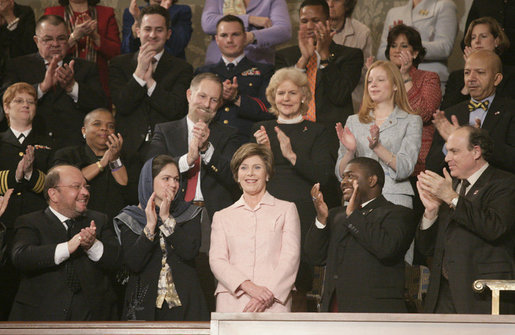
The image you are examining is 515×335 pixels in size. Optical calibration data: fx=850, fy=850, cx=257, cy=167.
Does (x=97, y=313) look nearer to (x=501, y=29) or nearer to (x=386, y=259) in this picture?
(x=386, y=259)

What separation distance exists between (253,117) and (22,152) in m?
1.31

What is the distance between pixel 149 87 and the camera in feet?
16.3

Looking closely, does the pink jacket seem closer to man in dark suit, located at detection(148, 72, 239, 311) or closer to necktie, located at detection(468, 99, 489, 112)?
man in dark suit, located at detection(148, 72, 239, 311)

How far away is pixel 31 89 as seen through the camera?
4855 mm

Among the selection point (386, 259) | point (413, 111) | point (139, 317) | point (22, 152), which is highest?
point (413, 111)

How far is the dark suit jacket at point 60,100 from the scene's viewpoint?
16.4 ft

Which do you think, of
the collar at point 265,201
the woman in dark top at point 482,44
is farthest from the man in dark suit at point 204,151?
the woman in dark top at point 482,44

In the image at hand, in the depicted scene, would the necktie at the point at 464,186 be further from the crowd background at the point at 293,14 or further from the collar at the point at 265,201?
the crowd background at the point at 293,14

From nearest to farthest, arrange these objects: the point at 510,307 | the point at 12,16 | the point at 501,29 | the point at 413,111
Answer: the point at 510,307, the point at 413,111, the point at 501,29, the point at 12,16

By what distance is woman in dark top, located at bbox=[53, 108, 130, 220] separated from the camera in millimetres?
4652

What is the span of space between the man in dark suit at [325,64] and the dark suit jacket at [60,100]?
115cm

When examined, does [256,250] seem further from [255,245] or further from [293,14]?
[293,14]

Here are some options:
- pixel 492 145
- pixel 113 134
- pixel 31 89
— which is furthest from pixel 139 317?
pixel 492 145

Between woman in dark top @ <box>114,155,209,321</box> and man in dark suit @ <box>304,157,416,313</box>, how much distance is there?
59cm
